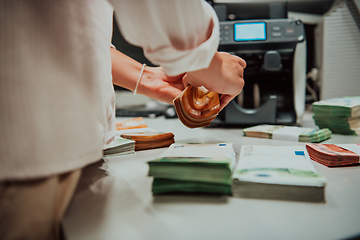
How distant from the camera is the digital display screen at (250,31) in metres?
0.88

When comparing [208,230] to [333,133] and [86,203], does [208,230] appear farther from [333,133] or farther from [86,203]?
[333,133]

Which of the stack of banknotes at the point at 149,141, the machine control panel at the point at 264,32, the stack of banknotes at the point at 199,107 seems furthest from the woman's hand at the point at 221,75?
the machine control panel at the point at 264,32

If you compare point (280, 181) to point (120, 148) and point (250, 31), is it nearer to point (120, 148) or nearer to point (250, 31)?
point (120, 148)

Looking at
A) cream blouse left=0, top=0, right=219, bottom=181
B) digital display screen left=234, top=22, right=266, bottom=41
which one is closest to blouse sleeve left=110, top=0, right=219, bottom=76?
cream blouse left=0, top=0, right=219, bottom=181

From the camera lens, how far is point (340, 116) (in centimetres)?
75

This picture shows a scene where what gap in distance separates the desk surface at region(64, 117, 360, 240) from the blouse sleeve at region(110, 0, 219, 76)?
0.20 metres

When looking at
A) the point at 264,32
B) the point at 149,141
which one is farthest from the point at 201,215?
the point at 264,32

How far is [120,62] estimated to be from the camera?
2.43 feet

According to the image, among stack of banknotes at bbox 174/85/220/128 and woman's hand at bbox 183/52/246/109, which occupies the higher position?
woman's hand at bbox 183/52/246/109

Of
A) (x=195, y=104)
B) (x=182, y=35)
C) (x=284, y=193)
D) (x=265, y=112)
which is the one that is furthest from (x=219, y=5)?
(x=284, y=193)

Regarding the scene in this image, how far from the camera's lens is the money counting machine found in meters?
0.87

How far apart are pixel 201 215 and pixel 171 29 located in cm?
25

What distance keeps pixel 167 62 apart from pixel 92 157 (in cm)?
17

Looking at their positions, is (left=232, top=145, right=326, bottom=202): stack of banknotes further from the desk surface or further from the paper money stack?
the paper money stack
